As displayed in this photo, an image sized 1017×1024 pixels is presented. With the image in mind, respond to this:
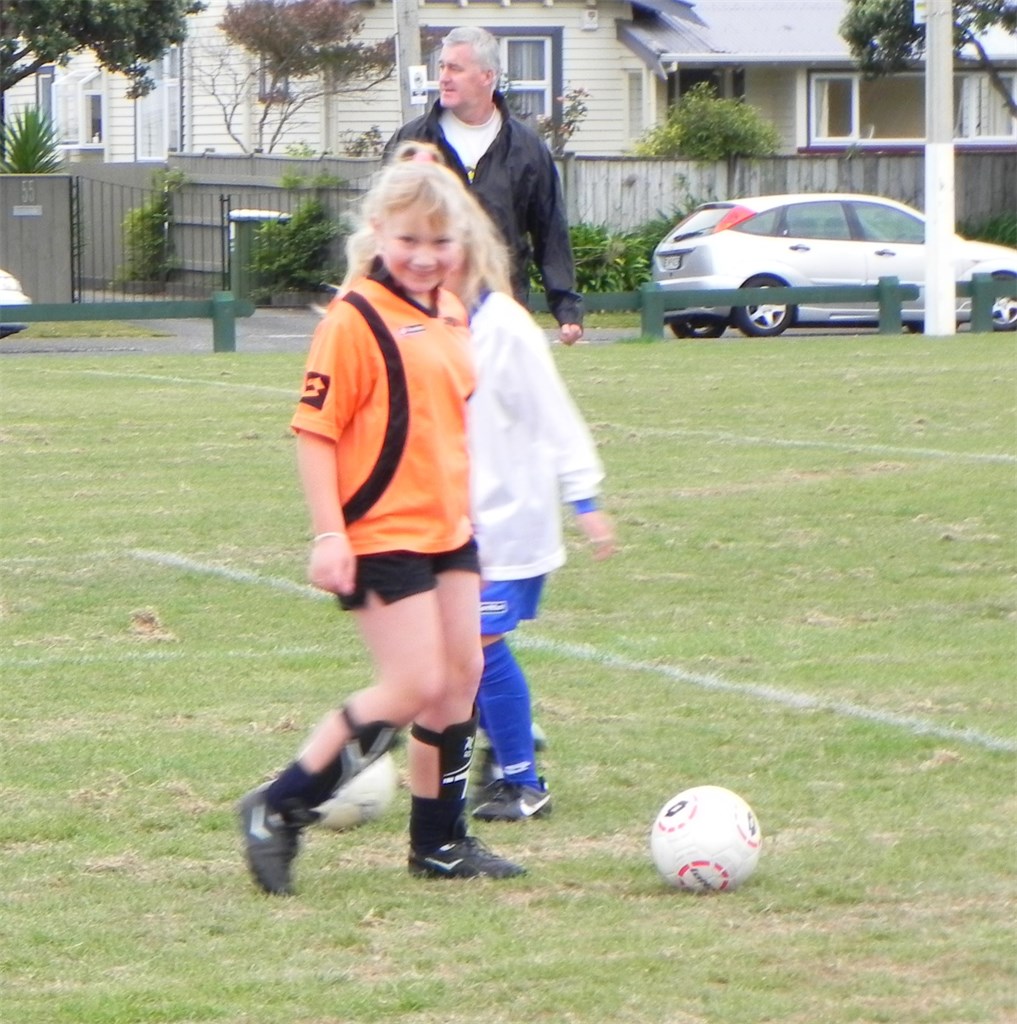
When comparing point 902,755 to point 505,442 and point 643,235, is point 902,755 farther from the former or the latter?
point 643,235

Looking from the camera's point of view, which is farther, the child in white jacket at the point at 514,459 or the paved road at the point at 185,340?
the paved road at the point at 185,340

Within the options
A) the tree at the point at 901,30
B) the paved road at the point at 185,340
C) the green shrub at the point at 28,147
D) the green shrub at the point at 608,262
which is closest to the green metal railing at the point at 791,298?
the paved road at the point at 185,340

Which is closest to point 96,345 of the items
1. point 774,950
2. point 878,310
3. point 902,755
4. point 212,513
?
point 878,310

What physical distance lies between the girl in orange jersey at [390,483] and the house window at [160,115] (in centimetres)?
3280

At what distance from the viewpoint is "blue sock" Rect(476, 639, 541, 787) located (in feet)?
17.1

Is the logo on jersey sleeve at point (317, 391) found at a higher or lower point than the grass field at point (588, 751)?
higher

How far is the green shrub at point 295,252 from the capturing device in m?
28.4

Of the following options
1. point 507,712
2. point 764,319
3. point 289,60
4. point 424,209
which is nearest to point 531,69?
point 289,60

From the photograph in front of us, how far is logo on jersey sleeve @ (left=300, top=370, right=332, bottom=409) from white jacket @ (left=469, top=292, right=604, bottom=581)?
0.72 m

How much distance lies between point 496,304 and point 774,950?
1714 millimetres

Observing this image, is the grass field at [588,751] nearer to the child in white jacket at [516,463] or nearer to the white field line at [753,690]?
the white field line at [753,690]

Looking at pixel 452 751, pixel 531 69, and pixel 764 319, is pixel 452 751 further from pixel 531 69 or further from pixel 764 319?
pixel 531 69

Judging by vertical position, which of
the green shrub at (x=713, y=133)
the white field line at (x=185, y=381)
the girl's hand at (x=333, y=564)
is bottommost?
the girl's hand at (x=333, y=564)

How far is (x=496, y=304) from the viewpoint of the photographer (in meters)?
4.94
